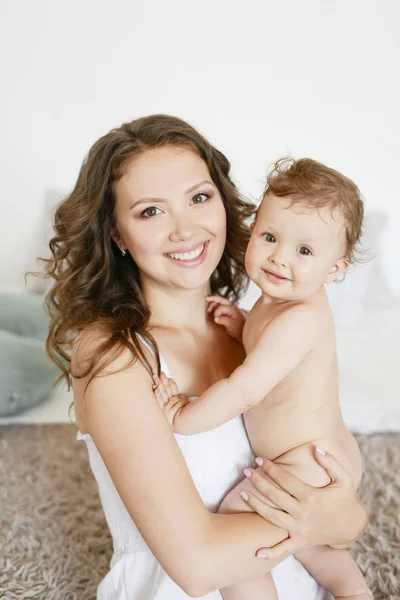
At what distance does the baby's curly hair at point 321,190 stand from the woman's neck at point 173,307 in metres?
0.41

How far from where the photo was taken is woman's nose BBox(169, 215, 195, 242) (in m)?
1.52

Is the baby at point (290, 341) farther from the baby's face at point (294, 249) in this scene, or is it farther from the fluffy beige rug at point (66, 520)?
the fluffy beige rug at point (66, 520)

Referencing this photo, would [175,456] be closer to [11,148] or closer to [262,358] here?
[262,358]

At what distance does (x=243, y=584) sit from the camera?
4.60 ft

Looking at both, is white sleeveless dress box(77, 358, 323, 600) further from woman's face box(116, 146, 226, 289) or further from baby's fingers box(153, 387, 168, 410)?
woman's face box(116, 146, 226, 289)

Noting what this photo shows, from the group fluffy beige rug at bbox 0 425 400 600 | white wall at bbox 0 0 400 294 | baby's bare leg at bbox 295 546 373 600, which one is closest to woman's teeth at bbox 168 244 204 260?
baby's bare leg at bbox 295 546 373 600

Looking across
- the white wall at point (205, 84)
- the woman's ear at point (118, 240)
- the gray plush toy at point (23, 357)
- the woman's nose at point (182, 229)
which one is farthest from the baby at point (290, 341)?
the white wall at point (205, 84)

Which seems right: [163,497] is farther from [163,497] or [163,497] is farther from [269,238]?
[269,238]

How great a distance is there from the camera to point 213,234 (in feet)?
5.26

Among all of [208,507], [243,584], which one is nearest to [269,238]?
[208,507]

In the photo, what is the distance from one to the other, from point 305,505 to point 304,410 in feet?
0.61

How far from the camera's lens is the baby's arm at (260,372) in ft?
4.53

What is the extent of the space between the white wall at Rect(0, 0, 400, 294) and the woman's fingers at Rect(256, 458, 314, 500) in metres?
2.01

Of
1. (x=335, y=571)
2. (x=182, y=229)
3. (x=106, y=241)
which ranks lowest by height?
(x=335, y=571)
